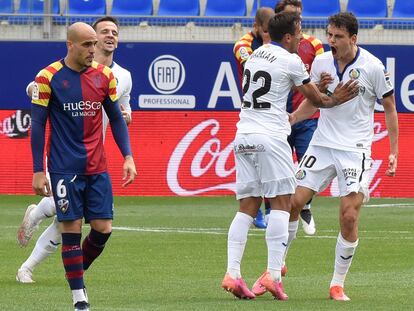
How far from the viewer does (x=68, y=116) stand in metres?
8.20

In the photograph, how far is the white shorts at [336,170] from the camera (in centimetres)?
911

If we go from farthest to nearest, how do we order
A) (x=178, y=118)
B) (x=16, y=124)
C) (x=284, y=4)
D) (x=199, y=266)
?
1. (x=178, y=118)
2. (x=16, y=124)
3. (x=284, y=4)
4. (x=199, y=266)

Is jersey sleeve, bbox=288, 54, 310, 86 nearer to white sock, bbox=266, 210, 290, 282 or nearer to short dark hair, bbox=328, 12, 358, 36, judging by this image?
short dark hair, bbox=328, 12, 358, 36

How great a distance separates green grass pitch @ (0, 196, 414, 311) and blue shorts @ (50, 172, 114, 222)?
2.14ft

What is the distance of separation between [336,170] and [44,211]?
2647 mm

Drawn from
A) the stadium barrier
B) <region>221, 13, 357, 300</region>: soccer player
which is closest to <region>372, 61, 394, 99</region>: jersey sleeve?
<region>221, 13, 357, 300</region>: soccer player

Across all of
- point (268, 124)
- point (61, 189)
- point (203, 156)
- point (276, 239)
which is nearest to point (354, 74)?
point (268, 124)

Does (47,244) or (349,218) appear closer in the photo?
(349,218)

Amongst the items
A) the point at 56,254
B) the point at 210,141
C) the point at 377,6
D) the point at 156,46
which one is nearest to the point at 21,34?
the point at 156,46

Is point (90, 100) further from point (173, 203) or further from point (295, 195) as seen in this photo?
point (173, 203)

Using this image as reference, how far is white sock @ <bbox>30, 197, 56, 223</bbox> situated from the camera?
407 inches

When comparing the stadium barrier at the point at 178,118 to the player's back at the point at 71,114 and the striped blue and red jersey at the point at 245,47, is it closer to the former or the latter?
the striped blue and red jersey at the point at 245,47

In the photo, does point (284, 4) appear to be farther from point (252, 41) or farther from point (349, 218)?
point (349, 218)

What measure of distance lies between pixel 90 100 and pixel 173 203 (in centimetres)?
1030
